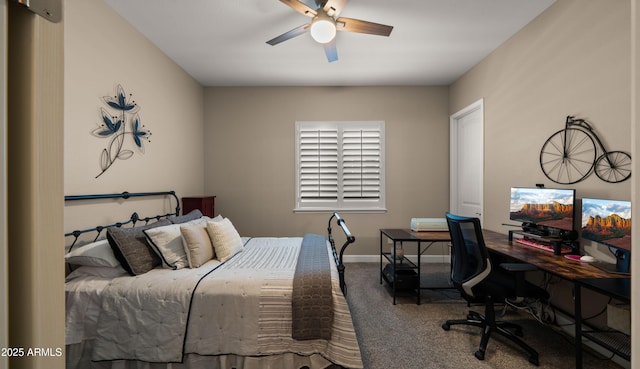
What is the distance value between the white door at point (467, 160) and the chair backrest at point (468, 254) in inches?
60.5

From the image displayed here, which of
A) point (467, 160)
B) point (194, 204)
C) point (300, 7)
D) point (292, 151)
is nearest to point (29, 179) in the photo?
point (300, 7)

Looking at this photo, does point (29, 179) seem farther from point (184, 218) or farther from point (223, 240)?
point (184, 218)

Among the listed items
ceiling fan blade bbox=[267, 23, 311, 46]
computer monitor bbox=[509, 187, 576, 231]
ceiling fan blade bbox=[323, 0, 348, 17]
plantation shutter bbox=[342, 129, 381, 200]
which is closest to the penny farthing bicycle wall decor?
computer monitor bbox=[509, 187, 576, 231]

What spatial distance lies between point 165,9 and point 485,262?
3.49 metres

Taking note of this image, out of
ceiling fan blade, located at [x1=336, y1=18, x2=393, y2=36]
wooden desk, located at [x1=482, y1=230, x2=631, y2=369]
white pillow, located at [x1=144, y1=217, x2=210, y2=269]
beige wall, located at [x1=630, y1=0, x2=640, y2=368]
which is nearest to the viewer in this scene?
beige wall, located at [x1=630, y1=0, x2=640, y2=368]

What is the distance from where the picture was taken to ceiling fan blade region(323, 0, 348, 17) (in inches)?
83.0

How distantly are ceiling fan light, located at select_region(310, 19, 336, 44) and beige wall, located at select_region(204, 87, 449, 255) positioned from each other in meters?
2.06

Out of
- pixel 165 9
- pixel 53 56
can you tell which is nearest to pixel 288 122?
pixel 165 9

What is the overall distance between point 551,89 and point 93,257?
3937 millimetres

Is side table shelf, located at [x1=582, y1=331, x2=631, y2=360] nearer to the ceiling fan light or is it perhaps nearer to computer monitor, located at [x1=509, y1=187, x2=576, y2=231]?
computer monitor, located at [x1=509, y1=187, x2=576, y2=231]

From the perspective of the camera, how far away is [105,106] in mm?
2389

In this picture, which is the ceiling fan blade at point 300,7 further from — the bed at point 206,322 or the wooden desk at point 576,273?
the wooden desk at point 576,273

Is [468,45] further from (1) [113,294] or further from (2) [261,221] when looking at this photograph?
(1) [113,294]

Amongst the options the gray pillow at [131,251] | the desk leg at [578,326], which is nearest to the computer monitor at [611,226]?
the desk leg at [578,326]
